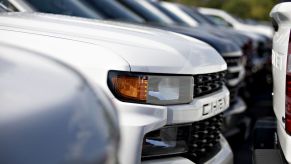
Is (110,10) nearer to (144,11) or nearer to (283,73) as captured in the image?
(144,11)

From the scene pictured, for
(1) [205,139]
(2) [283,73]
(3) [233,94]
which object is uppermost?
(2) [283,73]

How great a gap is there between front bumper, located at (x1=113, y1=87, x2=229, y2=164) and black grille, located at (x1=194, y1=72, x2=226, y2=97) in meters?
0.19

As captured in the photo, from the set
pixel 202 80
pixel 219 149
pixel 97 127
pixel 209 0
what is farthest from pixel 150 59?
pixel 209 0

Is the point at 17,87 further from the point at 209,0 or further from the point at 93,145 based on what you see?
the point at 209,0

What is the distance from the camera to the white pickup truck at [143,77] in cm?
305

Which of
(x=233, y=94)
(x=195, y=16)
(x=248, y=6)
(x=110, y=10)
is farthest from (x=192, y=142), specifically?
(x=248, y=6)

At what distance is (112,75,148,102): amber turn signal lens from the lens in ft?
10.1

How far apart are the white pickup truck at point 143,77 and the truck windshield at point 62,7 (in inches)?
49.3

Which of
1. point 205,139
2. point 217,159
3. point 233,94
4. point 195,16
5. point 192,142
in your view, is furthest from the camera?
point 195,16

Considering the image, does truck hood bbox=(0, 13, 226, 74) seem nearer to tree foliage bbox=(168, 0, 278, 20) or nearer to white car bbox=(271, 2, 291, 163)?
white car bbox=(271, 2, 291, 163)

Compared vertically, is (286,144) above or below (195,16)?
below

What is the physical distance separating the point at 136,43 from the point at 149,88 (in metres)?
0.32

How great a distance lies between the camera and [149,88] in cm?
315

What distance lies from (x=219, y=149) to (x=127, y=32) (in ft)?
3.66
